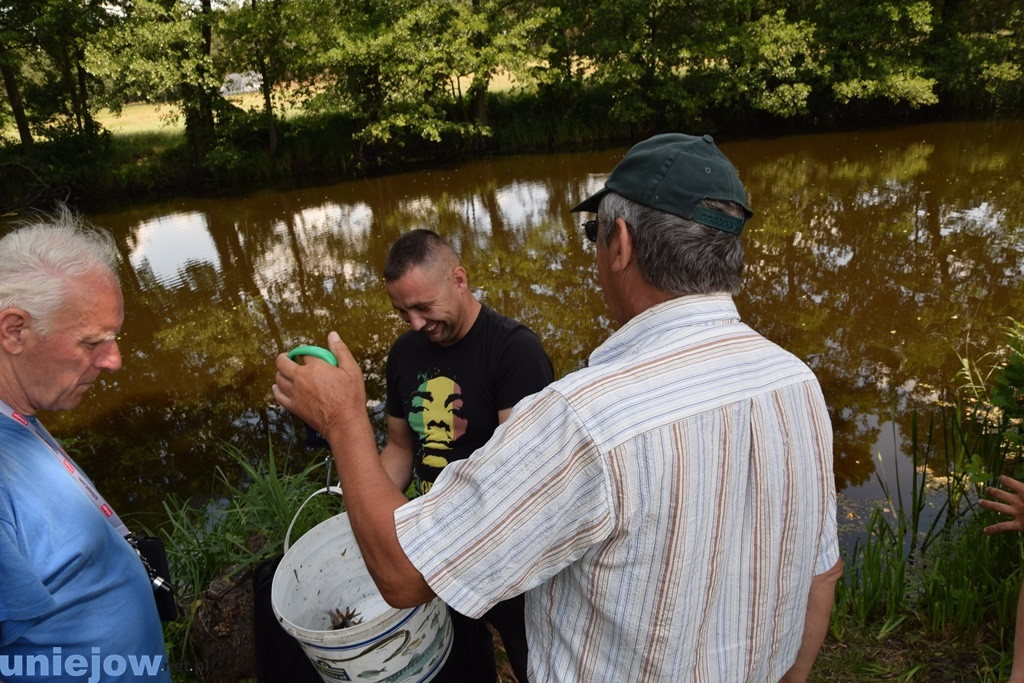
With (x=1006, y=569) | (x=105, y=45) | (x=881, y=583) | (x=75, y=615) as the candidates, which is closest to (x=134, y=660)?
(x=75, y=615)

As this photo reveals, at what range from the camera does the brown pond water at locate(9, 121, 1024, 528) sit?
5.76m

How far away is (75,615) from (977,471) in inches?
120

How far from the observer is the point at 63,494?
1.60 meters

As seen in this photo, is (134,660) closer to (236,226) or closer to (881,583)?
(881,583)

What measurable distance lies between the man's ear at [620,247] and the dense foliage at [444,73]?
52.5 ft

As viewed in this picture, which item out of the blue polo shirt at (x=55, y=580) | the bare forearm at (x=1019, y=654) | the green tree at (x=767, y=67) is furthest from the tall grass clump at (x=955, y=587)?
the green tree at (x=767, y=67)

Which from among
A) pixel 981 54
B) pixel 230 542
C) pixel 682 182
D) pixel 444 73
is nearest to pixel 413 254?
pixel 682 182

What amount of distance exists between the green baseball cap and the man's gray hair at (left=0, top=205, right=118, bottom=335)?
1290 mm

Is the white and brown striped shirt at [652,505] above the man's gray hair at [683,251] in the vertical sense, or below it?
below

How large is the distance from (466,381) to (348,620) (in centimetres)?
88

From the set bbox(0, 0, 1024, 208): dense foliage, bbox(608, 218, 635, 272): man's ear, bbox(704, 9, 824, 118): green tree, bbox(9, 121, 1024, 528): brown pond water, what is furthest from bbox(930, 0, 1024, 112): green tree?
bbox(608, 218, 635, 272): man's ear

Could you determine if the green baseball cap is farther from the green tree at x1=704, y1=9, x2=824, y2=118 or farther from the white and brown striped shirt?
the green tree at x1=704, y1=9, x2=824, y2=118

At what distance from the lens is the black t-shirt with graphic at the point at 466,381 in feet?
7.76

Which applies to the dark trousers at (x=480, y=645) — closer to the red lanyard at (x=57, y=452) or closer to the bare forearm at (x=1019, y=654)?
the red lanyard at (x=57, y=452)
